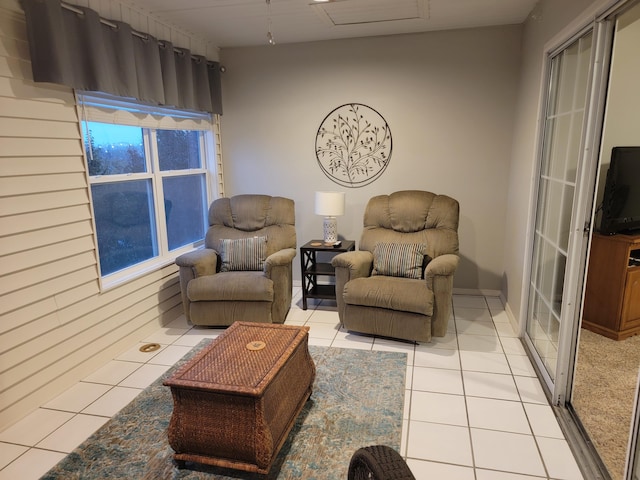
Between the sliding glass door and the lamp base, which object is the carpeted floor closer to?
the sliding glass door

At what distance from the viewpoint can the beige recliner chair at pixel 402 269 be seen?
120 inches

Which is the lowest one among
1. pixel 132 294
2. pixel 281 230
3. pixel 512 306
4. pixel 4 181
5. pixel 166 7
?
pixel 512 306

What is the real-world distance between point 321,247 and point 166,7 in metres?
2.22

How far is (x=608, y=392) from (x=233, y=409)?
85.8 inches

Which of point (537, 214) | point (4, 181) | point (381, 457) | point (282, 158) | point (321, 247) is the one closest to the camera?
point (381, 457)

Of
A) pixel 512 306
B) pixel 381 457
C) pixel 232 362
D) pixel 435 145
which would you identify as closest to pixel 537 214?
pixel 512 306

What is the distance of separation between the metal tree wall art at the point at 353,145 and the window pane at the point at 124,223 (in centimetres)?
172

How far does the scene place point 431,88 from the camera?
3990 mm

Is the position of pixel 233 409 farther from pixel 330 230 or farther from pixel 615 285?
pixel 615 285

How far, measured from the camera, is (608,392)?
2.52m

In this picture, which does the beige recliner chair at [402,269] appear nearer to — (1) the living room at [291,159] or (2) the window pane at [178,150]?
(1) the living room at [291,159]

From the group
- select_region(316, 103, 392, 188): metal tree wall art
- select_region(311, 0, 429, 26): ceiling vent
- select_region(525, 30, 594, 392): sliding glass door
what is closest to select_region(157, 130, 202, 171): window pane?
select_region(316, 103, 392, 188): metal tree wall art

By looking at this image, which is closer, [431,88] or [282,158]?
[431,88]

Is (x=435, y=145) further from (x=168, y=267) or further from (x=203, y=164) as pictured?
(x=168, y=267)
